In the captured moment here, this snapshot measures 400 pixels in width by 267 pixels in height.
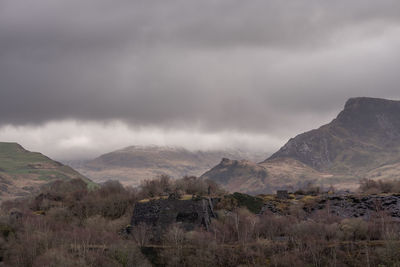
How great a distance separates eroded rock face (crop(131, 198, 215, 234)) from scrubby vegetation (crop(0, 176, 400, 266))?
244 cm

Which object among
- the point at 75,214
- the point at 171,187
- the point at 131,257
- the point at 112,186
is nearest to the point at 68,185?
the point at 112,186

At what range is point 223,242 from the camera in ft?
313

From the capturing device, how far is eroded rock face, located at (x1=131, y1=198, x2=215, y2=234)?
344 feet

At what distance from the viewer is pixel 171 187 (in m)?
138

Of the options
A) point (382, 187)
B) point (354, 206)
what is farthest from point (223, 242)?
point (382, 187)

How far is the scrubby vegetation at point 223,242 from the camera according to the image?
273 ft

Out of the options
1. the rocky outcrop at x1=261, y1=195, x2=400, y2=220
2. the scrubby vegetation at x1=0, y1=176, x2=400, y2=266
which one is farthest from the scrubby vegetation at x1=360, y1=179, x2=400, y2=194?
Result: the scrubby vegetation at x1=0, y1=176, x2=400, y2=266

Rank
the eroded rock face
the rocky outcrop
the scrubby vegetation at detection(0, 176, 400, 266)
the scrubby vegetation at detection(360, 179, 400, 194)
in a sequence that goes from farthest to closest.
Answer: the scrubby vegetation at detection(360, 179, 400, 194) < the rocky outcrop < the eroded rock face < the scrubby vegetation at detection(0, 176, 400, 266)

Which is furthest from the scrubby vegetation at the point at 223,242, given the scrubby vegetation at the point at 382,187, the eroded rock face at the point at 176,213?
the scrubby vegetation at the point at 382,187

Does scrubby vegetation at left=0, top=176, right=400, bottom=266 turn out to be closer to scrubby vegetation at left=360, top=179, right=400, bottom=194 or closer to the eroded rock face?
the eroded rock face

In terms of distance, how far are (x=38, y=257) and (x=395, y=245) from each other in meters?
73.3

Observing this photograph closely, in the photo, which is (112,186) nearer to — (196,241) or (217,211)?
(217,211)

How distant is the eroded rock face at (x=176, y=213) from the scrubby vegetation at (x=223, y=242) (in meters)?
2.44

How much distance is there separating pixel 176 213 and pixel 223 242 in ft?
55.8
